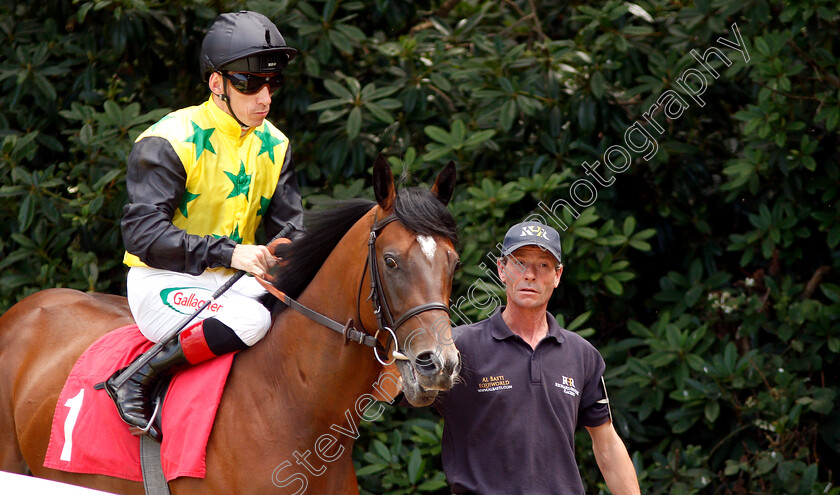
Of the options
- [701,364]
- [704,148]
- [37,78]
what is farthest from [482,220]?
[37,78]

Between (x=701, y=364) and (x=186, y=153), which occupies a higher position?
(x=186, y=153)

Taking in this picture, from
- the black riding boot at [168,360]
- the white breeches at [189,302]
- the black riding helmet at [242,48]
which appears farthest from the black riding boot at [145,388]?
Result: the black riding helmet at [242,48]

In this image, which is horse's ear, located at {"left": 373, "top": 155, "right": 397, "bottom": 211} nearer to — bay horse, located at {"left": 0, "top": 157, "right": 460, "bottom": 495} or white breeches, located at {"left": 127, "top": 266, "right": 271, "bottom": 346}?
bay horse, located at {"left": 0, "top": 157, "right": 460, "bottom": 495}

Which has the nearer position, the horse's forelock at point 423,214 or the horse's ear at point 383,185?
the horse's forelock at point 423,214

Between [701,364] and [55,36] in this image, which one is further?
[55,36]

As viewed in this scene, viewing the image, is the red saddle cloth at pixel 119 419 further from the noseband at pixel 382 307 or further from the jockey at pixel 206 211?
the noseband at pixel 382 307

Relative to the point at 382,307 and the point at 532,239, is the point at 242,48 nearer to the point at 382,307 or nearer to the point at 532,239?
the point at 382,307

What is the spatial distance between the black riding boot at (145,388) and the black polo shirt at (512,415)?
3.19ft

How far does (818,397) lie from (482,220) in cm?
231

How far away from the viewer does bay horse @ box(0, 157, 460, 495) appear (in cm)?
251

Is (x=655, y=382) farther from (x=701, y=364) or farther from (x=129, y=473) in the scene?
(x=129, y=473)

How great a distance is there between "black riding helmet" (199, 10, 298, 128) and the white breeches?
2.18 ft

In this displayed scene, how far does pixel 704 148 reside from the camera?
591cm

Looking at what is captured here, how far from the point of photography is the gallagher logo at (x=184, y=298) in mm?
3062
